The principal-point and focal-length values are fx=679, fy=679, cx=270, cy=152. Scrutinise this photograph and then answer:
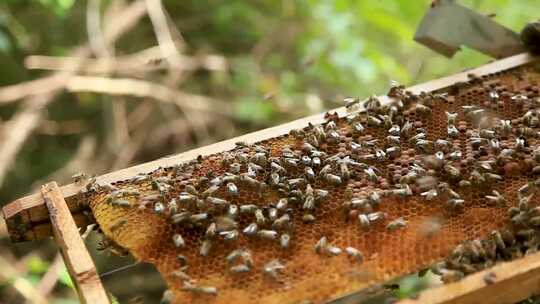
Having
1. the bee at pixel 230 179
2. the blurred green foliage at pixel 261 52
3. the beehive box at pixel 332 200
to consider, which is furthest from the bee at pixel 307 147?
the blurred green foliage at pixel 261 52

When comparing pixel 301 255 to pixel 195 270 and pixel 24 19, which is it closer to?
pixel 195 270

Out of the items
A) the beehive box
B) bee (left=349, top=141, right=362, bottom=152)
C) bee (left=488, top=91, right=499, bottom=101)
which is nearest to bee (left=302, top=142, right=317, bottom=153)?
the beehive box

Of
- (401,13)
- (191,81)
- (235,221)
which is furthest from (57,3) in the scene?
(235,221)

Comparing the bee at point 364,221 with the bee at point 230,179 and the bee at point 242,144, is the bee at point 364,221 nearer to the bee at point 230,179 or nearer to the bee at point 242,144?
the bee at point 230,179

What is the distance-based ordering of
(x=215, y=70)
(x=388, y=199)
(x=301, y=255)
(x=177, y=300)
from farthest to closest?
(x=215, y=70) < (x=388, y=199) < (x=301, y=255) < (x=177, y=300)

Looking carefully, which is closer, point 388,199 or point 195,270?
point 195,270

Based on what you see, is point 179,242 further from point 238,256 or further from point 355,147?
point 355,147

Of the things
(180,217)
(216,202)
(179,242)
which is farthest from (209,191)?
(179,242)

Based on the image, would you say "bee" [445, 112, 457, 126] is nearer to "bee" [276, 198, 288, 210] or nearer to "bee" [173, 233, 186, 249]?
"bee" [276, 198, 288, 210]
